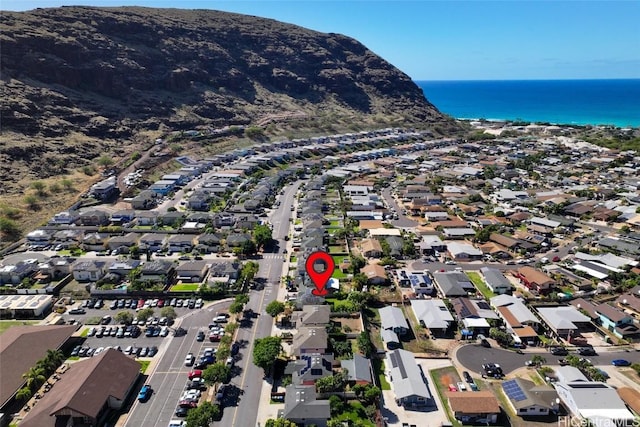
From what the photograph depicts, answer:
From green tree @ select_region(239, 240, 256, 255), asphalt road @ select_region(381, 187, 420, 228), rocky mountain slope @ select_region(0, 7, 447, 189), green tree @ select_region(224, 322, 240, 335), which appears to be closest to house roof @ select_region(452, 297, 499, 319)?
green tree @ select_region(224, 322, 240, 335)

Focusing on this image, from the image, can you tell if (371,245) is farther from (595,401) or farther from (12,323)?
(12,323)

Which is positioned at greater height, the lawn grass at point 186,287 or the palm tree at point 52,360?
the lawn grass at point 186,287

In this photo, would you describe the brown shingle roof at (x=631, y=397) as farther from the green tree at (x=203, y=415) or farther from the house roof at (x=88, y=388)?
the house roof at (x=88, y=388)

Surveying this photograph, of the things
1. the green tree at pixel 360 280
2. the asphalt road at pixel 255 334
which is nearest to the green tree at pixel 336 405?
the asphalt road at pixel 255 334

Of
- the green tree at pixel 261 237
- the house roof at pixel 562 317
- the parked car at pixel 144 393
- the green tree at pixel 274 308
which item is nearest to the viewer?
the parked car at pixel 144 393

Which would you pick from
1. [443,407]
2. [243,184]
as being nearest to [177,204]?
[243,184]

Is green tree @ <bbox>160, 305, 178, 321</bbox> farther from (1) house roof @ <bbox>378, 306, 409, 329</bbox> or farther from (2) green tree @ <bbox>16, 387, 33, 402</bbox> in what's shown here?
(1) house roof @ <bbox>378, 306, 409, 329</bbox>

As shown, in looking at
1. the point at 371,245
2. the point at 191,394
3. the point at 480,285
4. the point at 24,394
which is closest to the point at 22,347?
the point at 24,394
